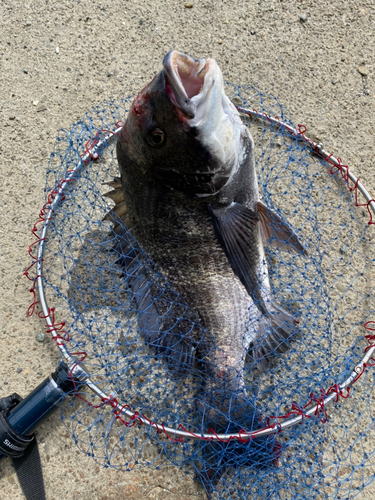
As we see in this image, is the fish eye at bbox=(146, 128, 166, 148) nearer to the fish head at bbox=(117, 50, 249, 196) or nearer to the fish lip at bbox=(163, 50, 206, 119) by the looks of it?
the fish head at bbox=(117, 50, 249, 196)

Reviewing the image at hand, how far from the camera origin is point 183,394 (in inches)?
97.5

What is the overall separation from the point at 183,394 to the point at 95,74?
8.49 ft

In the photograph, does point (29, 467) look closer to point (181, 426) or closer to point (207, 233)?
point (181, 426)

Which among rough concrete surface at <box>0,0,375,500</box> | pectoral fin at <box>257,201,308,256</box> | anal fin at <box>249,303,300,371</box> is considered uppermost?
rough concrete surface at <box>0,0,375,500</box>

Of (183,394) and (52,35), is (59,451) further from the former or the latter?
(52,35)

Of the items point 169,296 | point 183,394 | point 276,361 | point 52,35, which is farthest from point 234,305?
point 52,35

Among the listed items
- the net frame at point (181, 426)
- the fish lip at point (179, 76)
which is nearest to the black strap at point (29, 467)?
the net frame at point (181, 426)

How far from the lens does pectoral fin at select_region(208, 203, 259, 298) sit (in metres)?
2.07

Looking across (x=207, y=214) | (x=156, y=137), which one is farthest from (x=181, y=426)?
(x=156, y=137)

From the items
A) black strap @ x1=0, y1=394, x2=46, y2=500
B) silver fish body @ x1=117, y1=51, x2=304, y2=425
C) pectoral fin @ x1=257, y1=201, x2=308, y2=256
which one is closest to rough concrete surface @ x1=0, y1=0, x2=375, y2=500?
black strap @ x1=0, y1=394, x2=46, y2=500

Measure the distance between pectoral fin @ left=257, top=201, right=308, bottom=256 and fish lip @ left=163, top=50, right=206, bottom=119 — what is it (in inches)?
32.8

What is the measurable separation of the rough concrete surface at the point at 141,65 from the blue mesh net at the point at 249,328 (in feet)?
0.66

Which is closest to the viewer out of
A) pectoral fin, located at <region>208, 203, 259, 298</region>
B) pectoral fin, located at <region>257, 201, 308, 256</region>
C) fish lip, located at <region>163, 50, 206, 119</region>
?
fish lip, located at <region>163, 50, 206, 119</region>

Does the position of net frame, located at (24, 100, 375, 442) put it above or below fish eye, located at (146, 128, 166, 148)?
below
